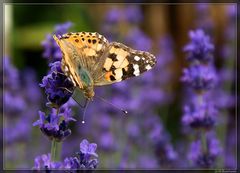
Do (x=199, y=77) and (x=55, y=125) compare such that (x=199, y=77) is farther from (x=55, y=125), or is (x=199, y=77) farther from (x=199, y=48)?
(x=55, y=125)

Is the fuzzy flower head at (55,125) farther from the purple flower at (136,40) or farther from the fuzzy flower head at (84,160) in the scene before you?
the purple flower at (136,40)

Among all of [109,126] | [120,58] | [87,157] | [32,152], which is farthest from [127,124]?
[87,157]

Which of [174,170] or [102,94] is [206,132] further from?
[102,94]

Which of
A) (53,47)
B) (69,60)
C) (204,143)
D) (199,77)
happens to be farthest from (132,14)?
(69,60)

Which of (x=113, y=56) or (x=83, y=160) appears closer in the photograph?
(x=83, y=160)

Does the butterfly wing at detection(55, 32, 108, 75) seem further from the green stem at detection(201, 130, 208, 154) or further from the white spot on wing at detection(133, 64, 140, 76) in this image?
the green stem at detection(201, 130, 208, 154)

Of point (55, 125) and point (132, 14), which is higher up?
point (132, 14)

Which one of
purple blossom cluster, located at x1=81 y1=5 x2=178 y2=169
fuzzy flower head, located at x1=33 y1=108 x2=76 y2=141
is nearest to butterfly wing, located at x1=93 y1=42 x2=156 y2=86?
fuzzy flower head, located at x1=33 y1=108 x2=76 y2=141
